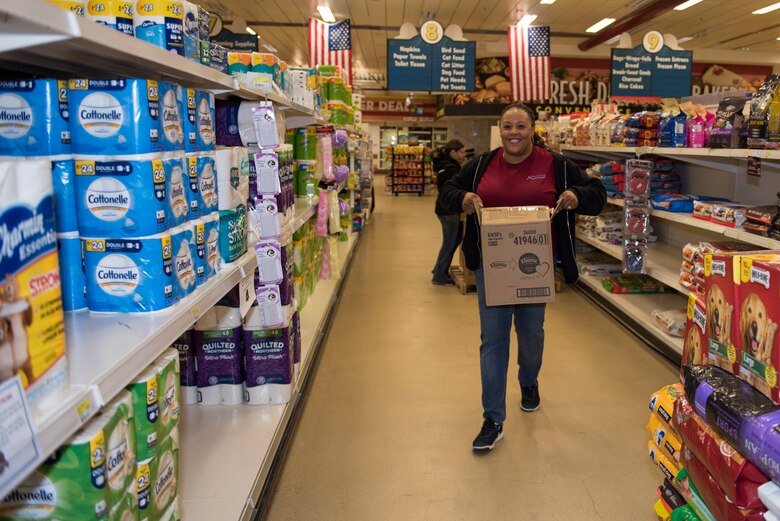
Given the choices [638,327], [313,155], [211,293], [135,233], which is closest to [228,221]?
[211,293]

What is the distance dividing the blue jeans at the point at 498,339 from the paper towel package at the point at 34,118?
6.52ft

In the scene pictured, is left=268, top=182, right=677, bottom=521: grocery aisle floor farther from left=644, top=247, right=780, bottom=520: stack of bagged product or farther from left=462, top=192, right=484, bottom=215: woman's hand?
left=462, top=192, right=484, bottom=215: woman's hand

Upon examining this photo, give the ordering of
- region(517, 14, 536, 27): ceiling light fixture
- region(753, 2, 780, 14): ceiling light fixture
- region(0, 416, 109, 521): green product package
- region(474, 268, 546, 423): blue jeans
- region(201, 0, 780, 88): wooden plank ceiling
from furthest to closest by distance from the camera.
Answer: region(517, 14, 536, 27): ceiling light fixture → region(201, 0, 780, 88): wooden plank ceiling → region(753, 2, 780, 14): ceiling light fixture → region(474, 268, 546, 423): blue jeans → region(0, 416, 109, 521): green product package

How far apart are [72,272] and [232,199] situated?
71 cm

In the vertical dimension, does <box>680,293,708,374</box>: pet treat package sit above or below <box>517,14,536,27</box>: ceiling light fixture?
below

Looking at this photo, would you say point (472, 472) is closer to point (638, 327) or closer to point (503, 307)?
point (503, 307)

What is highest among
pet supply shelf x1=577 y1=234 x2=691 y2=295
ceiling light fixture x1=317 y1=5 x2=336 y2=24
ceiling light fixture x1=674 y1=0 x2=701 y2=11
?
ceiling light fixture x1=317 y1=5 x2=336 y2=24

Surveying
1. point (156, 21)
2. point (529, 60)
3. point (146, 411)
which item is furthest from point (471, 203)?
point (529, 60)

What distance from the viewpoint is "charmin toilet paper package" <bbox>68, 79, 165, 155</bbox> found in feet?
4.74

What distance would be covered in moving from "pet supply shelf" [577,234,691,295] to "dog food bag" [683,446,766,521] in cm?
209

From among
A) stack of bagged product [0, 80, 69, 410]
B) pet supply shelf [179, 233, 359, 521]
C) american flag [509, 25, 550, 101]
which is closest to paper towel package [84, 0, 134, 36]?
stack of bagged product [0, 80, 69, 410]

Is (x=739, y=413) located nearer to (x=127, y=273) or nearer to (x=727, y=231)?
(x=127, y=273)

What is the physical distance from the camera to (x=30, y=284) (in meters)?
0.96

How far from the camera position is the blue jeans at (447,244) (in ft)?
21.5
